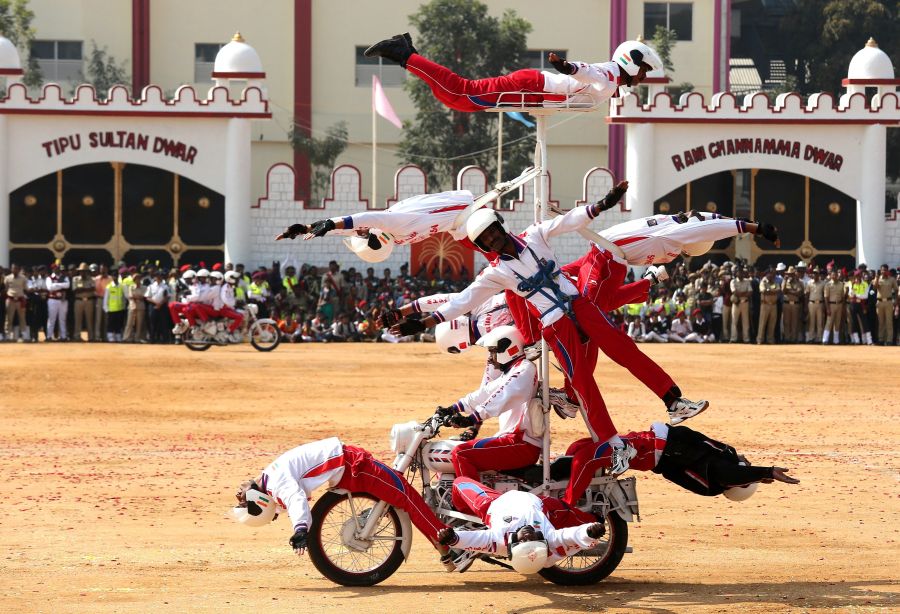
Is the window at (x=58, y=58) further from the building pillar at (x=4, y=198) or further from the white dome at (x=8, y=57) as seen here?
the building pillar at (x=4, y=198)

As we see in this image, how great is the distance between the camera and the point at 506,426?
378 inches

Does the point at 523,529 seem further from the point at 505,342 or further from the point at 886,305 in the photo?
the point at 886,305

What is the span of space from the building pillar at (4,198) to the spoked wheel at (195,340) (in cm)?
712

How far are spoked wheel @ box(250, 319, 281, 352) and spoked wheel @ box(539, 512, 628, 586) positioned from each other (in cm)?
1822

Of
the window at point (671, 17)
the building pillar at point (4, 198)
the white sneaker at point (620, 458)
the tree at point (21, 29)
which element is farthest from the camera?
the window at point (671, 17)

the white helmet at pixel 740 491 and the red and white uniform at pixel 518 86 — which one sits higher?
the red and white uniform at pixel 518 86

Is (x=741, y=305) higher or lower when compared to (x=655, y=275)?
lower

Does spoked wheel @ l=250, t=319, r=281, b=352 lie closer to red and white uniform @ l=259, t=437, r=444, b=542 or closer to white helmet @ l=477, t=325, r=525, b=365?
white helmet @ l=477, t=325, r=525, b=365

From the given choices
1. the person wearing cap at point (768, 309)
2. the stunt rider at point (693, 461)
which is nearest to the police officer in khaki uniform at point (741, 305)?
the person wearing cap at point (768, 309)

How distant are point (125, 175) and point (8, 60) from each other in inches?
150

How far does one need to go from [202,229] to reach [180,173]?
1.28m

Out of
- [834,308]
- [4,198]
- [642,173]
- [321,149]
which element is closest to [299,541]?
[834,308]

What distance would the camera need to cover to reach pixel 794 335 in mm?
31000

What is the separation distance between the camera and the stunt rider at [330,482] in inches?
355
